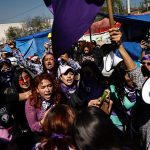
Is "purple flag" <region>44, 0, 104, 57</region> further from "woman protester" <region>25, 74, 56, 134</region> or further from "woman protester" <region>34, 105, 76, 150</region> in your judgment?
"woman protester" <region>25, 74, 56, 134</region>

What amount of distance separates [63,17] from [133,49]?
22.6 ft

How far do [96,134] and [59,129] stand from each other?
505 mm

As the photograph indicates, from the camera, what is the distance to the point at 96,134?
1.96m

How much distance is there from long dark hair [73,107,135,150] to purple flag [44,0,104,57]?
1.06m

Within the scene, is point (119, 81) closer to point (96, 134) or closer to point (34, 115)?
point (34, 115)

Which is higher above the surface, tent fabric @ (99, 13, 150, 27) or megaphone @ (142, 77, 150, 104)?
megaphone @ (142, 77, 150, 104)

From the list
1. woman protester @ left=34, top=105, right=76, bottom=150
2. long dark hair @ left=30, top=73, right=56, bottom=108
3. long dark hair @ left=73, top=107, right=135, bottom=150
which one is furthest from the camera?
long dark hair @ left=30, top=73, right=56, bottom=108

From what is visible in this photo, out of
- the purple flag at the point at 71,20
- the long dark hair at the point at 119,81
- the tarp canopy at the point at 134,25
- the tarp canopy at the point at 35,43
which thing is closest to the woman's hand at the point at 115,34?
the purple flag at the point at 71,20

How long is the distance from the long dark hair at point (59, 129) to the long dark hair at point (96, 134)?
0.25m

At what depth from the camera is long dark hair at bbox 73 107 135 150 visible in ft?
6.40

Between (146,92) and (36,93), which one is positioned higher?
(146,92)

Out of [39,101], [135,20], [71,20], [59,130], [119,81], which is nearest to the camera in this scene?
[59,130]

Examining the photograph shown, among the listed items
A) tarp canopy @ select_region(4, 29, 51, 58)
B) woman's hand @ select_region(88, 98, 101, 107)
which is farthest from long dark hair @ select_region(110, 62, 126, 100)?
tarp canopy @ select_region(4, 29, 51, 58)

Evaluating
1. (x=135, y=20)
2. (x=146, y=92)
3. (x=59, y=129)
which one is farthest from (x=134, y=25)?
(x=59, y=129)
